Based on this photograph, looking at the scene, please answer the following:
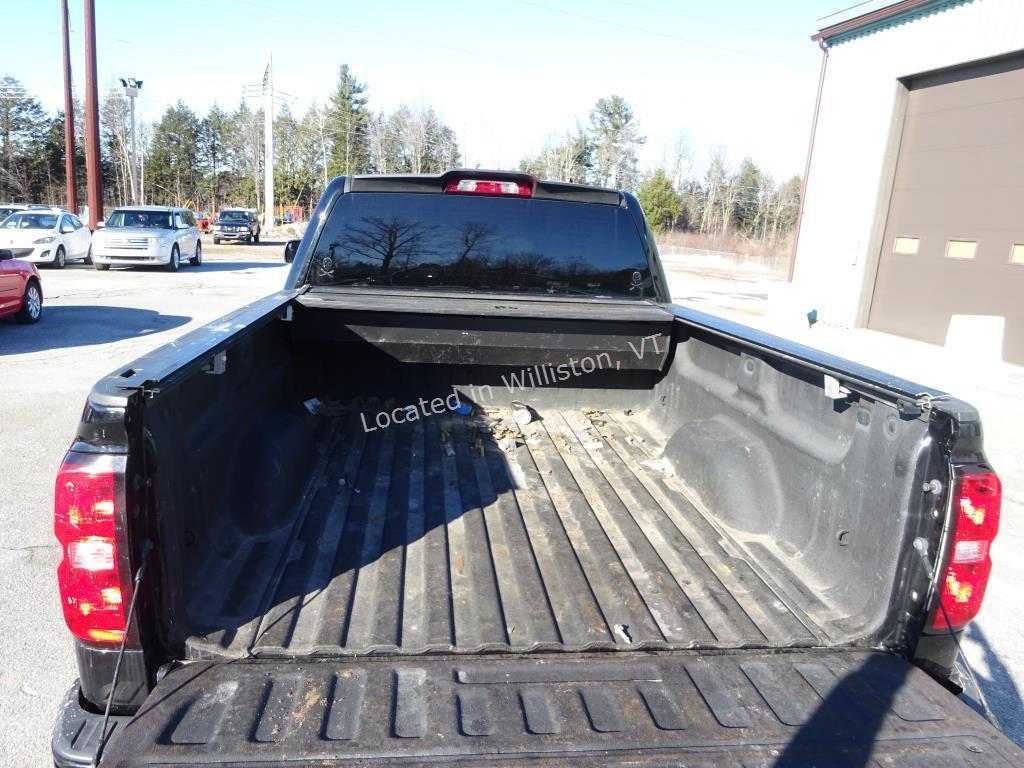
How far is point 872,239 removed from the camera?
46.2ft

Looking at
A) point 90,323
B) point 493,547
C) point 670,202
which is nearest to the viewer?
point 493,547

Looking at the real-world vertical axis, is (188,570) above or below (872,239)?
below

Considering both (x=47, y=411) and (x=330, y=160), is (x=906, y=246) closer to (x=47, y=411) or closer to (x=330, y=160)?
(x=47, y=411)

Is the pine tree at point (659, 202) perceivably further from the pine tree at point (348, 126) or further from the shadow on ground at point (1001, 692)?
the shadow on ground at point (1001, 692)

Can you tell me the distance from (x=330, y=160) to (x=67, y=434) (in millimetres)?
64418

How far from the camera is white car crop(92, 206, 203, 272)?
19.6m

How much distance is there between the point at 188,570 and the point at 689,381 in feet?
8.59

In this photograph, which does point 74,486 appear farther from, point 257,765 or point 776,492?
point 776,492

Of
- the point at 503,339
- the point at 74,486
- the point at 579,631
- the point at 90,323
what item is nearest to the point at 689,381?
the point at 503,339

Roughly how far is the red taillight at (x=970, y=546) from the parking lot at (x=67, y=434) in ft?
4.41

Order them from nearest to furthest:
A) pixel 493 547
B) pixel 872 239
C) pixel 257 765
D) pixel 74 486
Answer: pixel 257 765 < pixel 74 486 < pixel 493 547 < pixel 872 239

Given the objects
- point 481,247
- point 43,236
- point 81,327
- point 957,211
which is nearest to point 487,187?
point 481,247

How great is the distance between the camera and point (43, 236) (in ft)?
60.8

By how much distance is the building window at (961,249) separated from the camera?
39.6ft
